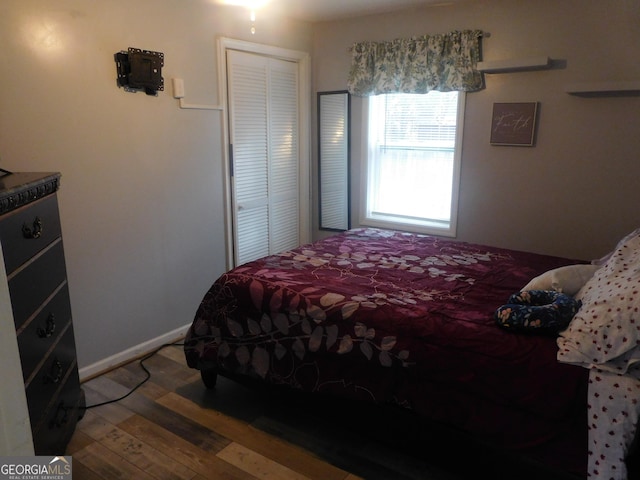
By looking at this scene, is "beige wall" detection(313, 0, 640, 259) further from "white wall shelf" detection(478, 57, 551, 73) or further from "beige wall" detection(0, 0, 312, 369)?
"beige wall" detection(0, 0, 312, 369)

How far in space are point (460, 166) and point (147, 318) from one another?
256 centimetres

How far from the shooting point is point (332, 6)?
3.61 meters

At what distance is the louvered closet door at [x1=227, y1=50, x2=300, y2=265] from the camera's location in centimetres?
365

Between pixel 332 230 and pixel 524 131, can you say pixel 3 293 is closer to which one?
pixel 524 131

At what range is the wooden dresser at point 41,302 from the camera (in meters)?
1.67

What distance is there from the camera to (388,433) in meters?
2.10

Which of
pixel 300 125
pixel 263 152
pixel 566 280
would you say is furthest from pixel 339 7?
pixel 566 280

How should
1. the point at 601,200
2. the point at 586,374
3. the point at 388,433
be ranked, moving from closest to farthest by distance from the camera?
the point at 586,374 < the point at 388,433 < the point at 601,200

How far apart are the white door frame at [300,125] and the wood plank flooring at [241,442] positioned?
1399mm

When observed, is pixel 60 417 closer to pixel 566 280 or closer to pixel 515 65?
pixel 566 280

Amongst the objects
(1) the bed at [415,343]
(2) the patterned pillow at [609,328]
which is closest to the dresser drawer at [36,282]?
(1) the bed at [415,343]

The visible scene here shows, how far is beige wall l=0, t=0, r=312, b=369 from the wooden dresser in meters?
0.51

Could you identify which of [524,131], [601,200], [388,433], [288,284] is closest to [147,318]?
[288,284]

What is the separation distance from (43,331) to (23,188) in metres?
0.58
